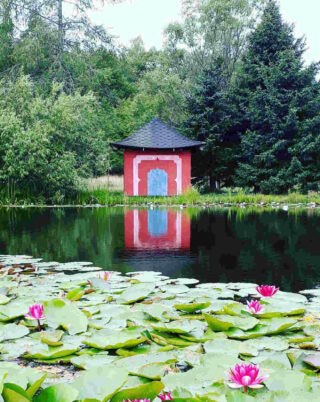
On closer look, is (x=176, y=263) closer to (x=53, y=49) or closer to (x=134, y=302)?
(x=134, y=302)

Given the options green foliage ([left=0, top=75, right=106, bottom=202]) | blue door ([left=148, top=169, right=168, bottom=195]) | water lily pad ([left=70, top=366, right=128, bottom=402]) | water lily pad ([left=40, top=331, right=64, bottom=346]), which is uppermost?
green foliage ([left=0, top=75, right=106, bottom=202])

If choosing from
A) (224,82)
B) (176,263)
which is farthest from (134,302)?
(224,82)

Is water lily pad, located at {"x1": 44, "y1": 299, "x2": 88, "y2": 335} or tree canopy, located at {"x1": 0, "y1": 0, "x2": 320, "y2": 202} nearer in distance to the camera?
water lily pad, located at {"x1": 44, "y1": 299, "x2": 88, "y2": 335}

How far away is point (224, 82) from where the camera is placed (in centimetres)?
3191

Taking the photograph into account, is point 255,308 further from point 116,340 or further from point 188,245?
point 188,245

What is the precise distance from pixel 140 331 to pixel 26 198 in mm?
15870

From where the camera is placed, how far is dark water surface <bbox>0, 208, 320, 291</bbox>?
5199mm

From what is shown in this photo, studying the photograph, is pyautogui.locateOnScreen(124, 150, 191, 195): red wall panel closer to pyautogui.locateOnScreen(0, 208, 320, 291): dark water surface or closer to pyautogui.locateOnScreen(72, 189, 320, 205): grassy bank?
pyautogui.locateOnScreen(72, 189, 320, 205): grassy bank

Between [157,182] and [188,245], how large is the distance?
13600 millimetres

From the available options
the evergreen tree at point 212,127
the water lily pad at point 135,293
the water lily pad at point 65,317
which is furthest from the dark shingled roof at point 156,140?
the water lily pad at point 65,317

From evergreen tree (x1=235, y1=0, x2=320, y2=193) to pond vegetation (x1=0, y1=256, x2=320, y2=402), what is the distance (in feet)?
57.1

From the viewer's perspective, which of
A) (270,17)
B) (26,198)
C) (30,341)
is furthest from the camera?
(270,17)

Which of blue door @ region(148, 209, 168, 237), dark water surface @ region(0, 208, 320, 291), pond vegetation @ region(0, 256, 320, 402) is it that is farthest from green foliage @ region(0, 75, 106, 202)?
pond vegetation @ region(0, 256, 320, 402)

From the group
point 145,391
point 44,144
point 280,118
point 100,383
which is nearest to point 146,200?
point 44,144
